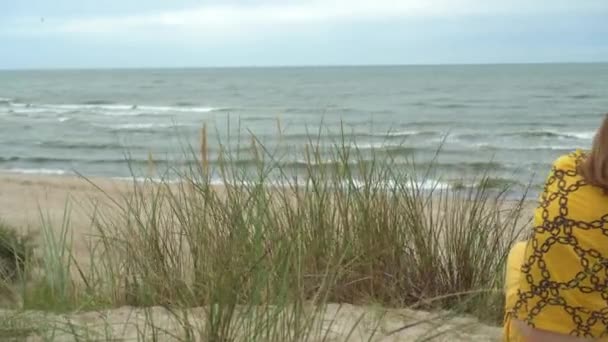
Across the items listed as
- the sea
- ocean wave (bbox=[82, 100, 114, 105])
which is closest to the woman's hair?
the sea

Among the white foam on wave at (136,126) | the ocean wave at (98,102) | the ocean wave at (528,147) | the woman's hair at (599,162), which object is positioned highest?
the ocean wave at (98,102)

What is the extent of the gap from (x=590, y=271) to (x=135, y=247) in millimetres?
2224

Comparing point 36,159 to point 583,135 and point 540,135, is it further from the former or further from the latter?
point 583,135

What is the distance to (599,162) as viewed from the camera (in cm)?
180

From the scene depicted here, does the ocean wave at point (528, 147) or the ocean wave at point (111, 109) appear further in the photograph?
the ocean wave at point (111, 109)

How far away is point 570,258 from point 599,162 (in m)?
0.28

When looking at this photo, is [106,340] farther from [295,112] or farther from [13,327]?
[295,112]

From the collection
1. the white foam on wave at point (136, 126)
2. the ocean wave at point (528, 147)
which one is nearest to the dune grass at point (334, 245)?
the ocean wave at point (528, 147)

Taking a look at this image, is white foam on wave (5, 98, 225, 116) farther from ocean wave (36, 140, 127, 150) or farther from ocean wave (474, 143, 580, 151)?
ocean wave (474, 143, 580, 151)

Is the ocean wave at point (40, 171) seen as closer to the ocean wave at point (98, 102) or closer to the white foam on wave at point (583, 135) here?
the white foam on wave at point (583, 135)

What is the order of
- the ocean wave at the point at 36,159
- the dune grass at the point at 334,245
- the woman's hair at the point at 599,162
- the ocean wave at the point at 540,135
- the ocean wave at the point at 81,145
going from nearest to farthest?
1. the woman's hair at the point at 599,162
2. the dune grass at the point at 334,245
3. the ocean wave at the point at 36,159
4. the ocean wave at the point at 81,145
5. the ocean wave at the point at 540,135

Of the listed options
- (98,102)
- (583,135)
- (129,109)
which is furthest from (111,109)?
(583,135)

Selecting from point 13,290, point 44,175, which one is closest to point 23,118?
point 44,175

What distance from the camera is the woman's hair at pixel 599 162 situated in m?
1.80
